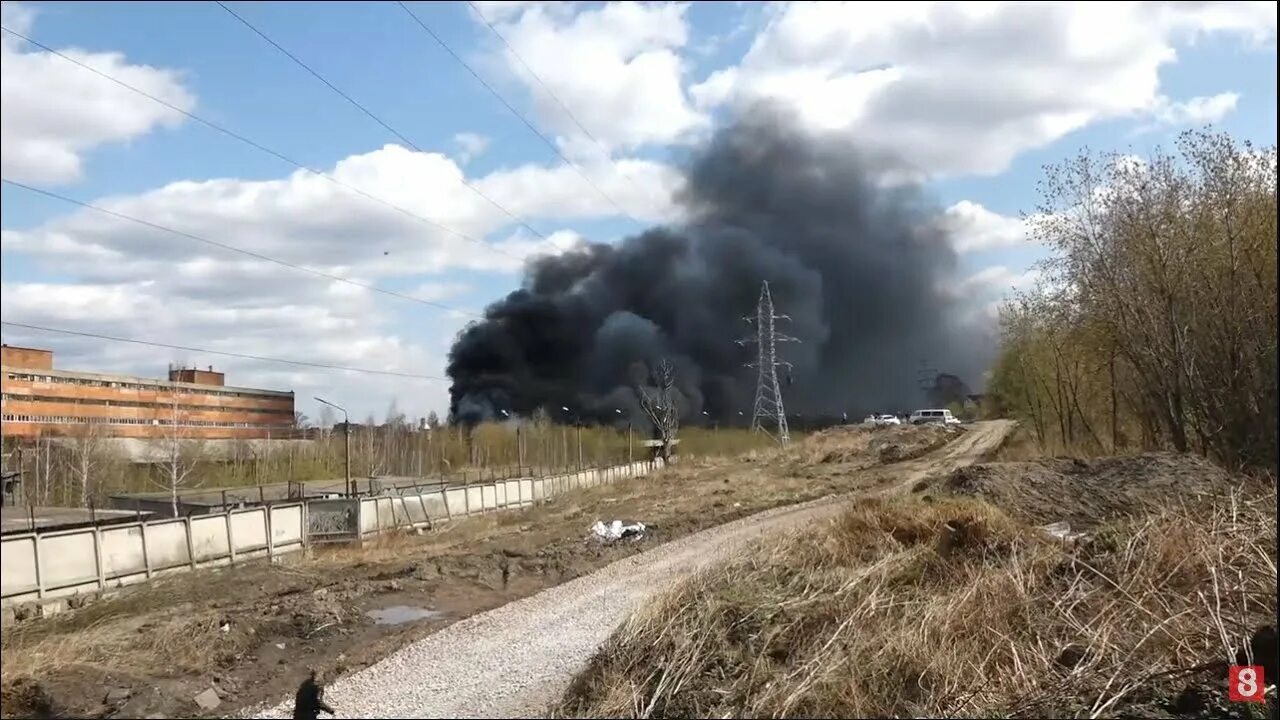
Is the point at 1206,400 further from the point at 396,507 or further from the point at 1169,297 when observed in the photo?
the point at 396,507

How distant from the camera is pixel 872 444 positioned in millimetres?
54625

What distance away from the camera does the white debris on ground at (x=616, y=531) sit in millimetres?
25266

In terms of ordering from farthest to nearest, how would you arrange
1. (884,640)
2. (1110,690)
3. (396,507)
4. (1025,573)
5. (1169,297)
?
(396,507)
(1169,297)
(1025,573)
(884,640)
(1110,690)

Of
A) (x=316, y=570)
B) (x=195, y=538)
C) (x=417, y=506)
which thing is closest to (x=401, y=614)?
(x=316, y=570)

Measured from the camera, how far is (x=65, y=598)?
17.1m

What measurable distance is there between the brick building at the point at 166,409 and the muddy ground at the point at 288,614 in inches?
313

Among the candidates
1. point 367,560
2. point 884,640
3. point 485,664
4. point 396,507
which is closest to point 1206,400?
point 884,640

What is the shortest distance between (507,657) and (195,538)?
12.0m

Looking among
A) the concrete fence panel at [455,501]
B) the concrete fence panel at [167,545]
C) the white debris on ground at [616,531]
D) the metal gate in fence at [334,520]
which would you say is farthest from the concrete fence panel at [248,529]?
the concrete fence panel at [455,501]

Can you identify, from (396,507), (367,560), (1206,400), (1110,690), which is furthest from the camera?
(396,507)

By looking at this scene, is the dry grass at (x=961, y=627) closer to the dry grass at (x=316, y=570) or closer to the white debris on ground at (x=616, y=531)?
the dry grass at (x=316, y=570)

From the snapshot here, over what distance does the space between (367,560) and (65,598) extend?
8.10 m

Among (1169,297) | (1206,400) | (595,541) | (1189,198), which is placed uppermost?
(1189,198)

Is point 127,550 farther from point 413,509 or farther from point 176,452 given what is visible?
point 176,452
